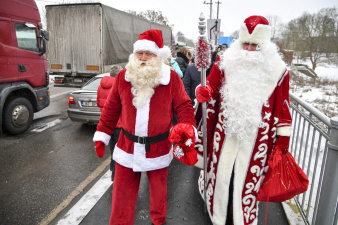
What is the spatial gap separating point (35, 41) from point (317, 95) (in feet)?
51.9

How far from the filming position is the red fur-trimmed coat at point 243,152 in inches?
86.6

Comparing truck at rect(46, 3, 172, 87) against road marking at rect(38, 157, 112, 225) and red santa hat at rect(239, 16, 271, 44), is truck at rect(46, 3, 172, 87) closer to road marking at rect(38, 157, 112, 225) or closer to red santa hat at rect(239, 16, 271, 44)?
road marking at rect(38, 157, 112, 225)

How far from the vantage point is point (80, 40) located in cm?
991

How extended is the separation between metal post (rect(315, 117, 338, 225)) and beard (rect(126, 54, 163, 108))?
1516mm

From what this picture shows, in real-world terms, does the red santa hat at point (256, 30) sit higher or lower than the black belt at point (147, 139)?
higher

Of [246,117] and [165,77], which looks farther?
[165,77]

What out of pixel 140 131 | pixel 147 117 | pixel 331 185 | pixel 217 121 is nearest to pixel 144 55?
pixel 147 117

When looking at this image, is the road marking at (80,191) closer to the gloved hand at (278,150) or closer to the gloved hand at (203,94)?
the gloved hand at (203,94)

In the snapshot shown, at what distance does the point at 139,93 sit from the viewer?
224 cm

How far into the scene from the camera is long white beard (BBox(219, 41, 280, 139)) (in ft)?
7.10

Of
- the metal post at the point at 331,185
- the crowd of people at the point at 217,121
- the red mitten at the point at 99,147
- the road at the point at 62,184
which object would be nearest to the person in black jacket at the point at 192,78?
the road at the point at 62,184

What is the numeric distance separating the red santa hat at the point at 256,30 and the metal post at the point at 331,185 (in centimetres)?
88

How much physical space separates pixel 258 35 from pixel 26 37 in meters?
6.03

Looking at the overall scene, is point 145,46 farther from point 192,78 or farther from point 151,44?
point 192,78
